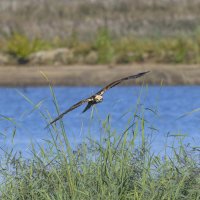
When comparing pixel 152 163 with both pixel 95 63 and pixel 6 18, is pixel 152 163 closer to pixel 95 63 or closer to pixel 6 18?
pixel 95 63

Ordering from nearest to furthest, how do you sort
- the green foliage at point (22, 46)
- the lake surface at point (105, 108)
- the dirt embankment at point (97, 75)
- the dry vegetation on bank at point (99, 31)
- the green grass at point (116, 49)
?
the lake surface at point (105, 108) < the dirt embankment at point (97, 75) < the green grass at point (116, 49) < the dry vegetation on bank at point (99, 31) < the green foliage at point (22, 46)

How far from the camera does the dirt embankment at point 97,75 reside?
27.4 m

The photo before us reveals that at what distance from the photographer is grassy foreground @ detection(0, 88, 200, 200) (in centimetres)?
826

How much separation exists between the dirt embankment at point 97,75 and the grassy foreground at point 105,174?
59.7 ft

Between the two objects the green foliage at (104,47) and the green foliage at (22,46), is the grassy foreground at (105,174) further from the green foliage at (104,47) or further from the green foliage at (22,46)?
the green foliage at (22,46)

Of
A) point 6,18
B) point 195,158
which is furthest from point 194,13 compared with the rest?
point 195,158

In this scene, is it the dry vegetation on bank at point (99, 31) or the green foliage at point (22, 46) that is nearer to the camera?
the dry vegetation on bank at point (99, 31)

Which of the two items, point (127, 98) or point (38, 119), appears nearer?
point (38, 119)

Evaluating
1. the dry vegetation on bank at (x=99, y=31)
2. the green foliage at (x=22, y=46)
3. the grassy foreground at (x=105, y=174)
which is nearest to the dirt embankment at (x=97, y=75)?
the dry vegetation on bank at (x=99, y=31)

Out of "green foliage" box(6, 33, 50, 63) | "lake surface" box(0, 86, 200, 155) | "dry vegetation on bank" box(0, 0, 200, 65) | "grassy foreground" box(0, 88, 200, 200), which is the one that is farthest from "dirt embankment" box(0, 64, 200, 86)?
"grassy foreground" box(0, 88, 200, 200)

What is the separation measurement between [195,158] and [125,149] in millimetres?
738

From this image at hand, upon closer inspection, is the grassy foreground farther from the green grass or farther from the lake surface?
the green grass

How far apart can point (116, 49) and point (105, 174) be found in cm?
2268

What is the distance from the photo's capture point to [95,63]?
30.0 meters
